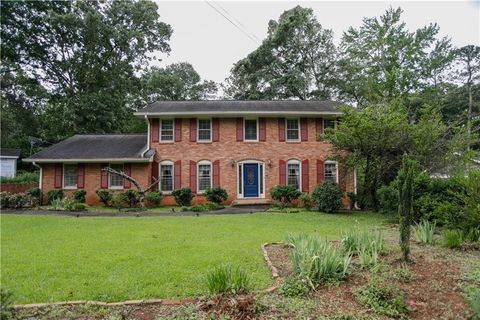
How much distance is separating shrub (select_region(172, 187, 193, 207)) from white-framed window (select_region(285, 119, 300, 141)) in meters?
6.40

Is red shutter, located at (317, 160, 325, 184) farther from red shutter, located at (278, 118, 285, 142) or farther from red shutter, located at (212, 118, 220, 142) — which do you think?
red shutter, located at (212, 118, 220, 142)

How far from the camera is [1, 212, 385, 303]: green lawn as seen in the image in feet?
13.8

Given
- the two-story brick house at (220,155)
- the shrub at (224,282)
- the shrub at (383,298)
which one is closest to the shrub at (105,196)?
the two-story brick house at (220,155)

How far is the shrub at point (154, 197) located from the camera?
50.0 ft

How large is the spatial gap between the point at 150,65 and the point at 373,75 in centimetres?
2027

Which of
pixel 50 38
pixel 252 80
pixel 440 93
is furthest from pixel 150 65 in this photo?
Answer: pixel 440 93

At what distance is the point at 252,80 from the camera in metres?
29.1

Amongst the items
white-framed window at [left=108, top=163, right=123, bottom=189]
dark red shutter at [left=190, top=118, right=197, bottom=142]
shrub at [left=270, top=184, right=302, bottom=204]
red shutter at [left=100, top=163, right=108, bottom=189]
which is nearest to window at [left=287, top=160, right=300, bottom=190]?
shrub at [left=270, top=184, right=302, bottom=204]

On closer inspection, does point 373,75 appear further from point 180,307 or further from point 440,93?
point 180,307

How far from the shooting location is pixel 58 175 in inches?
649

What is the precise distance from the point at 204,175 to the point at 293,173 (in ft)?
16.6

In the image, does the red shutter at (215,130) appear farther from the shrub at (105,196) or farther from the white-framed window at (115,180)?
the shrub at (105,196)

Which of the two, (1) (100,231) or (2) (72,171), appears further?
(2) (72,171)

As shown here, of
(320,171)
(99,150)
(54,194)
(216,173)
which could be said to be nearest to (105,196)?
(54,194)
